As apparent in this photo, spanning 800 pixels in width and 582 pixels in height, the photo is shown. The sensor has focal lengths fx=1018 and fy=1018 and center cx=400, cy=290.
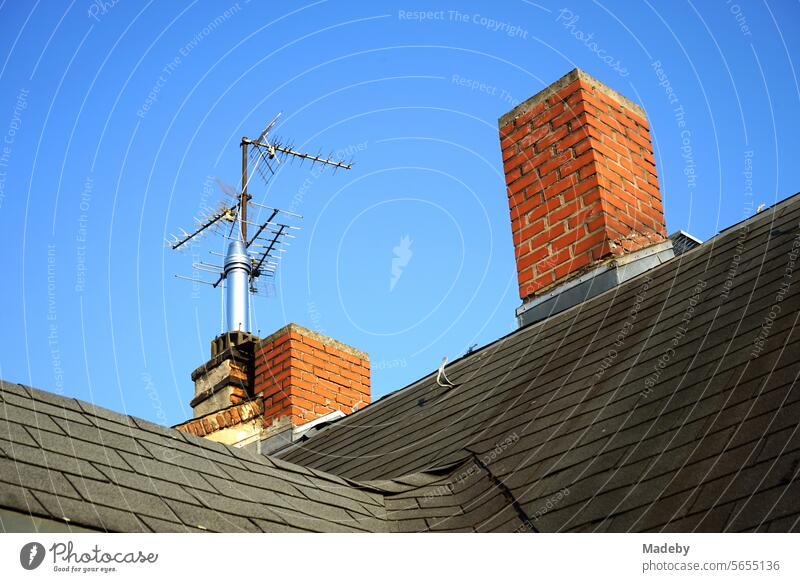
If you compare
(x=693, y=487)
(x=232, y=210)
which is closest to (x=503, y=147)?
(x=693, y=487)

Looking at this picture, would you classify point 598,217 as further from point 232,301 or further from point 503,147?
point 232,301

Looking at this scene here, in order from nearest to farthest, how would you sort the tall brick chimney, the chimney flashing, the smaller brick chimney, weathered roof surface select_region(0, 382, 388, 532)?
1. weathered roof surface select_region(0, 382, 388, 532)
2. the chimney flashing
3. the tall brick chimney
4. the smaller brick chimney

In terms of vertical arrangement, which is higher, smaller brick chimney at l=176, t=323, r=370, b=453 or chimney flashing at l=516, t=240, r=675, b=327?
smaller brick chimney at l=176, t=323, r=370, b=453

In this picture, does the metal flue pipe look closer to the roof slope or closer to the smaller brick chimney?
the smaller brick chimney

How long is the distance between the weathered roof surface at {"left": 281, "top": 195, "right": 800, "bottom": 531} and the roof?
11 millimetres

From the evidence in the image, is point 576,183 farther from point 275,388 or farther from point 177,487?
point 177,487

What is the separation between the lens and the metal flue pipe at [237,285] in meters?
11.3

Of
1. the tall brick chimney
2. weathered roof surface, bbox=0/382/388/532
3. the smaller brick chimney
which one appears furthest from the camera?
the smaller brick chimney

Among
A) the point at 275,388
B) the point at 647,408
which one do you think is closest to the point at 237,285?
the point at 275,388

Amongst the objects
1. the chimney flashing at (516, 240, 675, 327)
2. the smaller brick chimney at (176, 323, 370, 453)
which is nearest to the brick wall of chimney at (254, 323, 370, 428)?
the smaller brick chimney at (176, 323, 370, 453)

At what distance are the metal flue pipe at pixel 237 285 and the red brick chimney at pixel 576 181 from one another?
4.36 m

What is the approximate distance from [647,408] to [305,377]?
16.9 ft

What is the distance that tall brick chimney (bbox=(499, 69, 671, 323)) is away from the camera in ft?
23.2

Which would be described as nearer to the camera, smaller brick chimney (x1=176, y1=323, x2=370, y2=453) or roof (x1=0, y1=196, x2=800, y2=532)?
roof (x1=0, y1=196, x2=800, y2=532)
